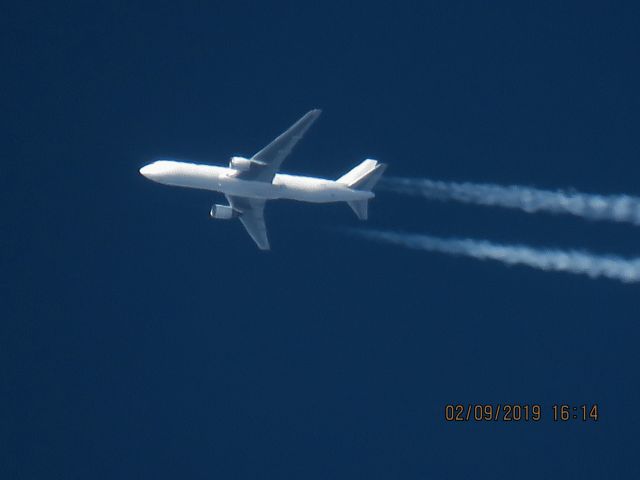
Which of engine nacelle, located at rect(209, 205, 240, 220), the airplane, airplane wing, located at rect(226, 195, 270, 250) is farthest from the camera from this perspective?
airplane wing, located at rect(226, 195, 270, 250)

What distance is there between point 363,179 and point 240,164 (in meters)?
8.86

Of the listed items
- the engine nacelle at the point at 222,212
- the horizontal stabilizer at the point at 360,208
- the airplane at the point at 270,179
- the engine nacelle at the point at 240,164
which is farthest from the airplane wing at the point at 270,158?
the horizontal stabilizer at the point at 360,208

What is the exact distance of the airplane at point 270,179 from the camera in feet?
244

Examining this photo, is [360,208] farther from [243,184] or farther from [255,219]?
[243,184]

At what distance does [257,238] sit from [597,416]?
30844 millimetres

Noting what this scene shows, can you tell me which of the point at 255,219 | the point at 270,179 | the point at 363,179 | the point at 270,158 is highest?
the point at 363,179

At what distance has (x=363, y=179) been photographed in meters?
79.6

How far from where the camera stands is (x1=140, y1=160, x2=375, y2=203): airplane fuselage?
74250mm

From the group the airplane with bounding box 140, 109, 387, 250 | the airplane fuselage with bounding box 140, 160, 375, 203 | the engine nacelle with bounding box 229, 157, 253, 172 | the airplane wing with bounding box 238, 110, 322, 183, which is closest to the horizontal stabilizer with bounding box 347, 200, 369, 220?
the airplane with bounding box 140, 109, 387, 250

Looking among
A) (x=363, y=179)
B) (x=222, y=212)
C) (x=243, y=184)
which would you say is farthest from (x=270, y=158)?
(x=363, y=179)

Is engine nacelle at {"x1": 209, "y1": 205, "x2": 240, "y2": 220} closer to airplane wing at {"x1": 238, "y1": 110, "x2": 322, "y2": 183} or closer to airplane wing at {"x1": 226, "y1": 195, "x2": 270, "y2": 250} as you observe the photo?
airplane wing at {"x1": 226, "y1": 195, "x2": 270, "y2": 250}

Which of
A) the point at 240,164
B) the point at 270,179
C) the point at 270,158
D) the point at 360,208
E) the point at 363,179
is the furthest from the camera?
the point at 360,208

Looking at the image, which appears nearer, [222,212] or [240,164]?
[240,164]

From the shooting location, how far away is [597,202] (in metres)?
82.7
